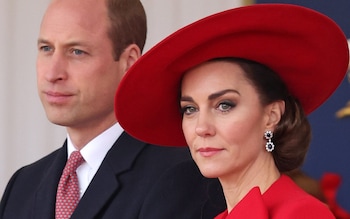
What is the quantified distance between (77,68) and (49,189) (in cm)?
32

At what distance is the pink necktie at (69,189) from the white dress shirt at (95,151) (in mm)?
15

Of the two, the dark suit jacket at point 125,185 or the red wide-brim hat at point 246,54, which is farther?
the dark suit jacket at point 125,185

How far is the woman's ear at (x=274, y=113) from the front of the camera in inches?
80.6

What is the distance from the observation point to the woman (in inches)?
77.3

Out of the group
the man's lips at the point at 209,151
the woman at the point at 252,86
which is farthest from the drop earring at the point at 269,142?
the man's lips at the point at 209,151

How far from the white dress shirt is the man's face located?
0.03 meters

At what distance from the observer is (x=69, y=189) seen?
2510mm

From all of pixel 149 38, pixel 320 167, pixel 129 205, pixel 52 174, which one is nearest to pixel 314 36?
pixel 129 205

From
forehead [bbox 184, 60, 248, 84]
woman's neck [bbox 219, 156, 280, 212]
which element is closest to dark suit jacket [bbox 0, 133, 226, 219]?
woman's neck [bbox 219, 156, 280, 212]

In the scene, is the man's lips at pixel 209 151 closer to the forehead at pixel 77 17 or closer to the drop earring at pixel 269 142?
the drop earring at pixel 269 142

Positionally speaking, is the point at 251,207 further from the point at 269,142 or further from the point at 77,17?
the point at 77,17

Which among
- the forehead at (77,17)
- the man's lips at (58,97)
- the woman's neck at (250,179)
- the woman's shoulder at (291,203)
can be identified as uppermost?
the forehead at (77,17)

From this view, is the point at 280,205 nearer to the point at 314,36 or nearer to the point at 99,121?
the point at 314,36

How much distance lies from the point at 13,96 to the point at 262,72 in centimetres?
175
